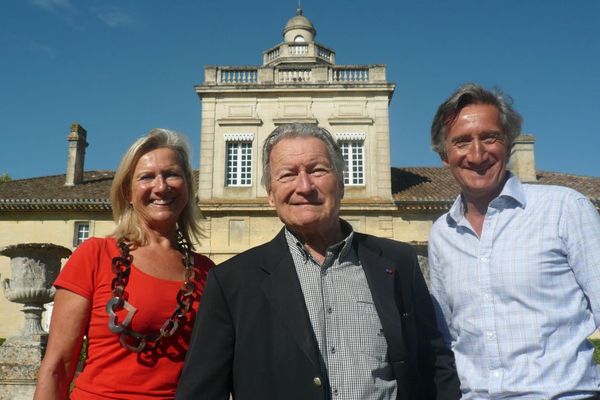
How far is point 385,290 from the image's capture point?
2.27 metres

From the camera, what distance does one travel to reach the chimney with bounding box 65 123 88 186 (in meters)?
23.9

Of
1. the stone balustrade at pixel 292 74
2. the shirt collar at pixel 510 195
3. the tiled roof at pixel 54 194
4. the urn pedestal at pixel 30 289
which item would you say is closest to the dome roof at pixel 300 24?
the stone balustrade at pixel 292 74

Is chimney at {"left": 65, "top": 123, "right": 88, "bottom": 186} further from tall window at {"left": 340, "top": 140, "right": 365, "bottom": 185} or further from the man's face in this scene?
the man's face

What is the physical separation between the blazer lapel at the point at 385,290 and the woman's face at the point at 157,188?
3.56ft

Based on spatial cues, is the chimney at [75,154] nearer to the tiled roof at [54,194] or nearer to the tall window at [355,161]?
the tiled roof at [54,194]

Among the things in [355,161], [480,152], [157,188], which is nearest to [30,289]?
[157,188]

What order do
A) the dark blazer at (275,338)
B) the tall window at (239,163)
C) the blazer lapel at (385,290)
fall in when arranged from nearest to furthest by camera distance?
the dark blazer at (275,338) → the blazer lapel at (385,290) → the tall window at (239,163)

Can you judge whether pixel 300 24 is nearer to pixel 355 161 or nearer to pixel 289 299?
pixel 355 161

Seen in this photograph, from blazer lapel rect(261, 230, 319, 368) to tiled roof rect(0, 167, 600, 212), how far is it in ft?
59.9

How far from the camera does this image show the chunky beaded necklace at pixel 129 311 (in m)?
2.35

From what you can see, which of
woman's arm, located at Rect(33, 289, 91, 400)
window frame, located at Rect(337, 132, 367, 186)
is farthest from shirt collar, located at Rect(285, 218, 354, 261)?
window frame, located at Rect(337, 132, 367, 186)

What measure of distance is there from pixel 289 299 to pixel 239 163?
19009mm

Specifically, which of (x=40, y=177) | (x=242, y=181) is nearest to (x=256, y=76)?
(x=242, y=181)

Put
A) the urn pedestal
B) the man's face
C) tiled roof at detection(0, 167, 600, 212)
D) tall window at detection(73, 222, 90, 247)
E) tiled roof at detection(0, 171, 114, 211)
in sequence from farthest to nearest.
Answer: tall window at detection(73, 222, 90, 247), tiled roof at detection(0, 171, 114, 211), tiled roof at detection(0, 167, 600, 212), the urn pedestal, the man's face
